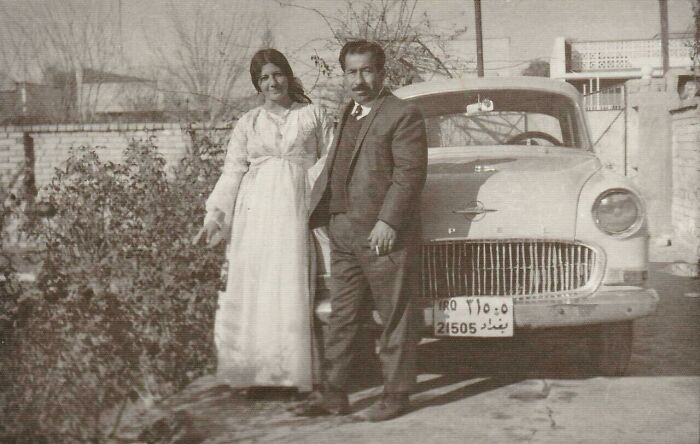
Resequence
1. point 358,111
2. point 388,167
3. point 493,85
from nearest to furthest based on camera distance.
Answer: point 388,167, point 358,111, point 493,85

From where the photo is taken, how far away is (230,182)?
3873 millimetres

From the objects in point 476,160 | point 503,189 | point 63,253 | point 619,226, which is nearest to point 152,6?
point 63,253

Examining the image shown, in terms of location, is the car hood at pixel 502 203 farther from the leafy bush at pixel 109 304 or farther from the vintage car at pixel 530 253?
the leafy bush at pixel 109 304

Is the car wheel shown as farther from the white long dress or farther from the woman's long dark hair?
the woman's long dark hair

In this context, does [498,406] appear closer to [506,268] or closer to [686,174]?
[506,268]

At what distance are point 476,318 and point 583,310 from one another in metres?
0.50

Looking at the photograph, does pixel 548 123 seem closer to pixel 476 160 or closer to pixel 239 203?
pixel 476 160

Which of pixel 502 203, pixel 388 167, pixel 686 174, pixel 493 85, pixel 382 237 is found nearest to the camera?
pixel 382 237

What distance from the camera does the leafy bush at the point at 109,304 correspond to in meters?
3.05

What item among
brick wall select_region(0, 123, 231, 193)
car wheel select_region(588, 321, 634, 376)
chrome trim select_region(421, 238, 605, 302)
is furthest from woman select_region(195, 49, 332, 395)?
brick wall select_region(0, 123, 231, 193)

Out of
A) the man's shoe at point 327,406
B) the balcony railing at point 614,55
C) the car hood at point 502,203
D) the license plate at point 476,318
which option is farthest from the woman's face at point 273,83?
the balcony railing at point 614,55

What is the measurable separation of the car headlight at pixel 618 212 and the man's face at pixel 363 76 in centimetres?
118

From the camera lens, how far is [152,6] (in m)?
4.90

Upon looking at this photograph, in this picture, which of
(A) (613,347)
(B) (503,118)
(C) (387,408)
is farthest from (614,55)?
(C) (387,408)
